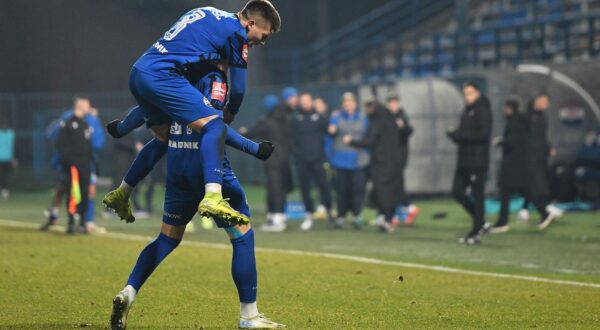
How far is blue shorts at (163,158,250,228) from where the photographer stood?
24.7 feet

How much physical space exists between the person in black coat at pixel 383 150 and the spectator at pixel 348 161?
2.33 ft

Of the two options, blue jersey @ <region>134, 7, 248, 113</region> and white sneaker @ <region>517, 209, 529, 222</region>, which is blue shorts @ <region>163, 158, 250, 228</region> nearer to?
blue jersey @ <region>134, 7, 248, 113</region>

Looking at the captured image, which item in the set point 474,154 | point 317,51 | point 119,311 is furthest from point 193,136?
point 317,51

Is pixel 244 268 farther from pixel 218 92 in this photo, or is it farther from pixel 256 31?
pixel 256 31

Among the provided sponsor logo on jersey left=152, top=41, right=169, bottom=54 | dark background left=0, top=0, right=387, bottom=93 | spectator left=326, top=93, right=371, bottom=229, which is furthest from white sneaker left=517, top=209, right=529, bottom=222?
dark background left=0, top=0, right=387, bottom=93

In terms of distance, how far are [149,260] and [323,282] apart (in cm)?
354

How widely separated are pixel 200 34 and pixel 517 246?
900 centimetres

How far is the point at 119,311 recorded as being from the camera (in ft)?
24.6

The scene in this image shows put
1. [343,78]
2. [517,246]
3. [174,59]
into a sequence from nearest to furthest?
[174,59] < [517,246] < [343,78]

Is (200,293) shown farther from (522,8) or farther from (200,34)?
(522,8)

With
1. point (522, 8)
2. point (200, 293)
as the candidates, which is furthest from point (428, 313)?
point (522, 8)

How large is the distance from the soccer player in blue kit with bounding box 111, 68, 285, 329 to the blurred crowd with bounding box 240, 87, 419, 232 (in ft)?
31.4

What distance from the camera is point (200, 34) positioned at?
23.9 ft

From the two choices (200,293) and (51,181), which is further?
(51,181)
